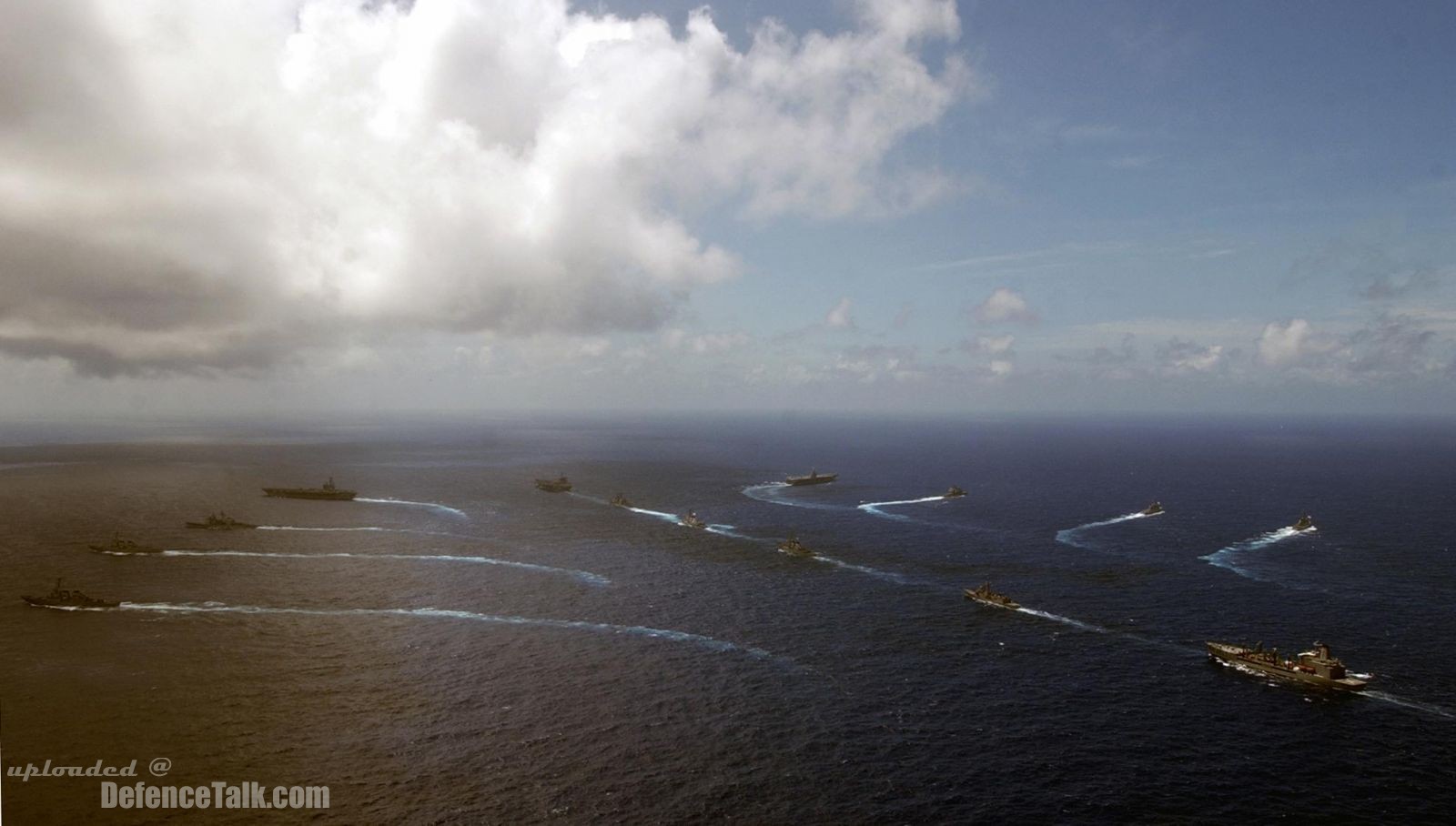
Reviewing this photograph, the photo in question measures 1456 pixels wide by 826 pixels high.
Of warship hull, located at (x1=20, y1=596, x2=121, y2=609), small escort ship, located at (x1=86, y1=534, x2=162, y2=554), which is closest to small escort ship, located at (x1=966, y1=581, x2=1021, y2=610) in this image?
warship hull, located at (x1=20, y1=596, x2=121, y2=609)

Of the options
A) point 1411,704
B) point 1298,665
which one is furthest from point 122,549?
point 1411,704

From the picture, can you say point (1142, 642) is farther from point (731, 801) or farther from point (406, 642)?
point (406, 642)

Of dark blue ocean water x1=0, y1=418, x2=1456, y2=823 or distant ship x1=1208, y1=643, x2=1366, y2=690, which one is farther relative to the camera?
distant ship x1=1208, y1=643, x2=1366, y2=690

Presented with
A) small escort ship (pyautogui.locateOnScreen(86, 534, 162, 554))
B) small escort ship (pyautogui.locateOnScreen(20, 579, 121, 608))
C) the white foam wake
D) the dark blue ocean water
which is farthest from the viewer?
small escort ship (pyautogui.locateOnScreen(86, 534, 162, 554))

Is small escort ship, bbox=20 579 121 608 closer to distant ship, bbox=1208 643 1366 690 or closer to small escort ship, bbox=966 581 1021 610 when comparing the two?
small escort ship, bbox=966 581 1021 610

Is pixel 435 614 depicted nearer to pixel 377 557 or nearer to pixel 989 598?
pixel 377 557

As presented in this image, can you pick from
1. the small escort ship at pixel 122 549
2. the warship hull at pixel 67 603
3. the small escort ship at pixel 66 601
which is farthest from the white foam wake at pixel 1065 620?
the small escort ship at pixel 122 549
